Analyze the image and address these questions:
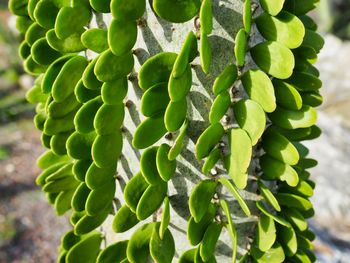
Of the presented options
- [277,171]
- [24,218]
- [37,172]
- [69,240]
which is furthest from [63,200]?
[37,172]

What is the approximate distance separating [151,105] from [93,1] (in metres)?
0.11

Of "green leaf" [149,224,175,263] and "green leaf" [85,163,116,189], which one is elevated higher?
"green leaf" [85,163,116,189]

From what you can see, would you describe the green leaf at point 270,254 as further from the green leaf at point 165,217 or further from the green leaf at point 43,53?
the green leaf at point 43,53

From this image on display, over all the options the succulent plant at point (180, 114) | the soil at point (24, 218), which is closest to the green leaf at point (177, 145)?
the succulent plant at point (180, 114)

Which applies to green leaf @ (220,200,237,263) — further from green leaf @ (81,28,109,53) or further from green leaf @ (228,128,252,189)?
green leaf @ (81,28,109,53)

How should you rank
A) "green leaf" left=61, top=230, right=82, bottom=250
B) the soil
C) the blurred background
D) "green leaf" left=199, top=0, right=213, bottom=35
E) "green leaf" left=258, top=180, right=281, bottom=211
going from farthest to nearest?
the soil, the blurred background, "green leaf" left=61, top=230, right=82, bottom=250, "green leaf" left=258, top=180, right=281, bottom=211, "green leaf" left=199, top=0, right=213, bottom=35

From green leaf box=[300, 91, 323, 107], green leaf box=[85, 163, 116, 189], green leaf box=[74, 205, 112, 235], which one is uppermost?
green leaf box=[300, 91, 323, 107]

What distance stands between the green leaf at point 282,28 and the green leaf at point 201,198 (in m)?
0.16

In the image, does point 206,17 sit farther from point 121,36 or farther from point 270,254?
point 270,254

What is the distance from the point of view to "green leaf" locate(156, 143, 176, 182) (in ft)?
1.46

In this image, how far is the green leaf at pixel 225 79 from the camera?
433 mm

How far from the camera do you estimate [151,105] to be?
428 millimetres

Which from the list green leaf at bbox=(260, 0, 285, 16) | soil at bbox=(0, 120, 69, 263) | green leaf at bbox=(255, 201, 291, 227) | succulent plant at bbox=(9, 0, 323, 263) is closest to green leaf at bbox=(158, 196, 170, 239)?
succulent plant at bbox=(9, 0, 323, 263)

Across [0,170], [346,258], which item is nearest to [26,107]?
[0,170]
